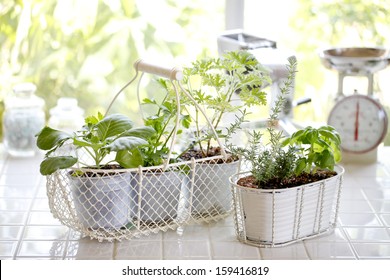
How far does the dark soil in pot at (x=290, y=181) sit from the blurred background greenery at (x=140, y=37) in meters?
1.91

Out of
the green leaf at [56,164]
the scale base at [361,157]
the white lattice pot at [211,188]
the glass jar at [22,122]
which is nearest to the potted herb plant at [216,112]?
the white lattice pot at [211,188]

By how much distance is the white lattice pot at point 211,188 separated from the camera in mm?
2033

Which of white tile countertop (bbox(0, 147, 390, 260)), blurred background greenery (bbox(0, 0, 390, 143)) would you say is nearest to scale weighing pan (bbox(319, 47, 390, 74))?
white tile countertop (bbox(0, 147, 390, 260))

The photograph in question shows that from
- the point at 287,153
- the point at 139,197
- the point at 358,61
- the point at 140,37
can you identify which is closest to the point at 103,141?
the point at 139,197

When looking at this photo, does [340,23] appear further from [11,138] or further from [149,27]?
[11,138]

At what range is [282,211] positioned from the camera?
1.89 metres

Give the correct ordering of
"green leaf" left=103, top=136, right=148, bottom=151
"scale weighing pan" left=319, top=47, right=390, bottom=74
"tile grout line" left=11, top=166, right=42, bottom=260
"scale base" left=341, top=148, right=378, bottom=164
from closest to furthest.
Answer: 1. "green leaf" left=103, top=136, right=148, bottom=151
2. "tile grout line" left=11, top=166, right=42, bottom=260
3. "scale weighing pan" left=319, top=47, right=390, bottom=74
4. "scale base" left=341, top=148, right=378, bottom=164

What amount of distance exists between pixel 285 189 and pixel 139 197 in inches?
13.1

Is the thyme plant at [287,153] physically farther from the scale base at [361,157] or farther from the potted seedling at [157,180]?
the scale base at [361,157]

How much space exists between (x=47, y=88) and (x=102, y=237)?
2168 millimetres

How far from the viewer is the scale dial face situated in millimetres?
2623

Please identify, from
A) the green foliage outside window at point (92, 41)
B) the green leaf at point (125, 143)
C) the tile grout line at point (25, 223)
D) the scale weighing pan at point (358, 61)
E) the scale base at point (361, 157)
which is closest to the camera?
the green leaf at point (125, 143)

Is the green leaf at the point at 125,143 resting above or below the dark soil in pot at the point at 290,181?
above

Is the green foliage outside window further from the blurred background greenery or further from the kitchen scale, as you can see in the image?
the kitchen scale
